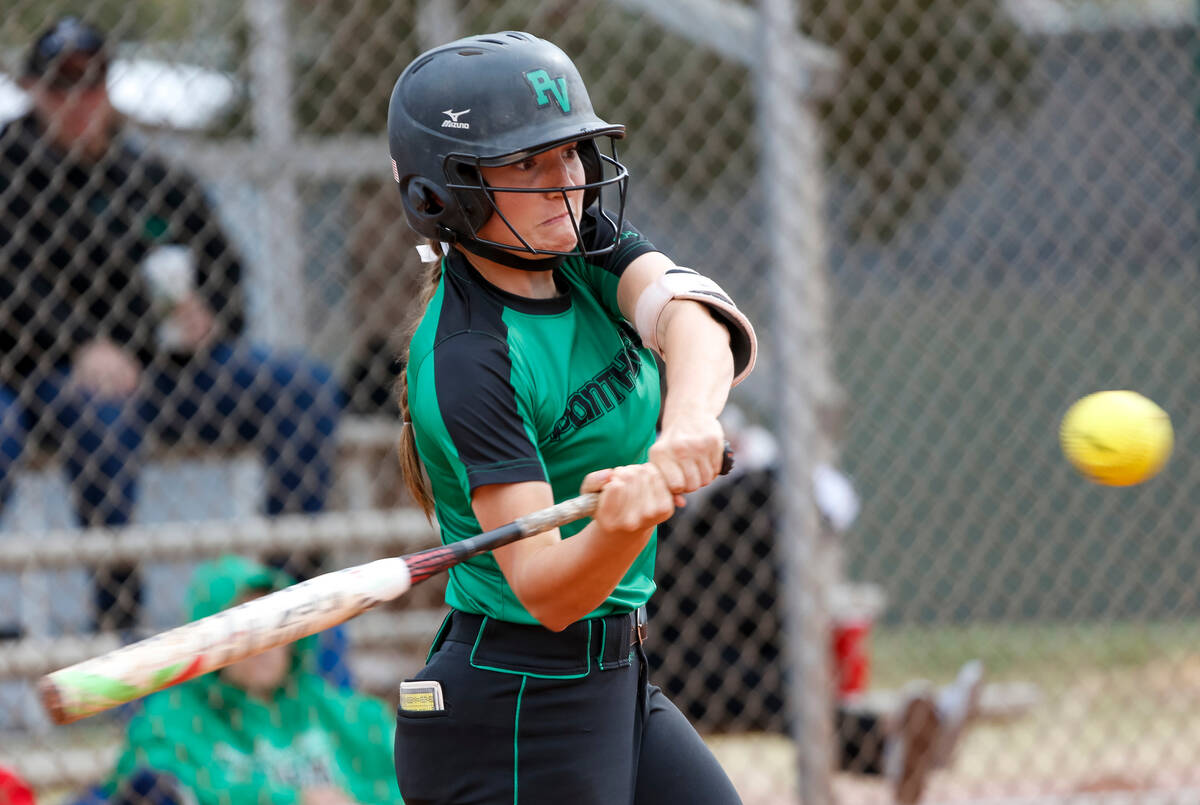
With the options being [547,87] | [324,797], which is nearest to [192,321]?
[324,797]

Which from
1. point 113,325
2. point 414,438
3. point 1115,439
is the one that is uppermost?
point 1115,439

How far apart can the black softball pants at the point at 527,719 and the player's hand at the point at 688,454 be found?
1.32 ft

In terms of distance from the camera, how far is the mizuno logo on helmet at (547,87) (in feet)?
6.50

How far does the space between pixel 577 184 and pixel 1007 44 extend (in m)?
4.97

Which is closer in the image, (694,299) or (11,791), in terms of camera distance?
(694,299)

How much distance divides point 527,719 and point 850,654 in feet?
9.98

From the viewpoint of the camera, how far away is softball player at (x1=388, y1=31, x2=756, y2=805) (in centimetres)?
193

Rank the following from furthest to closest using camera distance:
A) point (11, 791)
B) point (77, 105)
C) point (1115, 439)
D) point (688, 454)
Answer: point (77, 105), point (11, 791), point (1115, 439), point (688, 454)

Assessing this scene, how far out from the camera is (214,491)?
497cm

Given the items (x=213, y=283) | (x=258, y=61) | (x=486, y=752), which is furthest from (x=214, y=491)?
(x=486, y=752)

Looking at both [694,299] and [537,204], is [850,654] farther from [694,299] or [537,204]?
[537,204]

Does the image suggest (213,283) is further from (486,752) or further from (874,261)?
(874,261)

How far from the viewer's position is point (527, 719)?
6.75ft

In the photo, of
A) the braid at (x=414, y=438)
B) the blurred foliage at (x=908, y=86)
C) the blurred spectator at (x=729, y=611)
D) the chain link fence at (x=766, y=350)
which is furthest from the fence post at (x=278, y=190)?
the braid at (x=414, y=438)
